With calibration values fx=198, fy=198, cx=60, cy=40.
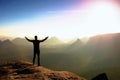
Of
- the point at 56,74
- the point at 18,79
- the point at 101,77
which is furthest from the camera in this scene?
the point at 101,77

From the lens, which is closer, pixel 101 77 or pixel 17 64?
pixel 101 77

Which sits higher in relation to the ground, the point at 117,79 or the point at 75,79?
the point at 75,79

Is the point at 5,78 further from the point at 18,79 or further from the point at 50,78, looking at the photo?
the point at 50,78

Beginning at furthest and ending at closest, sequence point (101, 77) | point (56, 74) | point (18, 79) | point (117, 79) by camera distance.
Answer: point (117, 79), point (101, 77), point (56, 74), point (18, 79)

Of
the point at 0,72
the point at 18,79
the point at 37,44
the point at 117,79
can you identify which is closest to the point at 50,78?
the point at 18,79

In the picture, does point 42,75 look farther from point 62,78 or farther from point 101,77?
point 101,77

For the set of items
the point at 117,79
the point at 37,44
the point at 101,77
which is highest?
the point at 37,44

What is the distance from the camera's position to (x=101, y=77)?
20453mm

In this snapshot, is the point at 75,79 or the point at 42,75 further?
the point at 75,79

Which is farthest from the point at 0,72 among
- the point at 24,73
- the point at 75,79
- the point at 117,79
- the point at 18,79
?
the point at 117,79

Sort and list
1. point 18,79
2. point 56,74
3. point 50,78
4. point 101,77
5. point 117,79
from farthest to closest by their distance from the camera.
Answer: point 117,79, point 101,77, point 56,74, point 50,78, point 18,79

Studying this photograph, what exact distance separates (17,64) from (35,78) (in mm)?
6962

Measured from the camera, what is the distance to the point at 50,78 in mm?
16938

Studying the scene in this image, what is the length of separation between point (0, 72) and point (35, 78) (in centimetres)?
441
